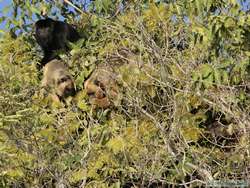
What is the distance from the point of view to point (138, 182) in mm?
5379

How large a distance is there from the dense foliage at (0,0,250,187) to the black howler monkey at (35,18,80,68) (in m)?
1.28

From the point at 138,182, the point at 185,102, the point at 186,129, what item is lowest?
the point at 138,182

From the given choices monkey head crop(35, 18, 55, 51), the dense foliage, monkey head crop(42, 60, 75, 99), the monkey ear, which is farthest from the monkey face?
the monkey ear

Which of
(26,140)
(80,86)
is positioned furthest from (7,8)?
(26,140)

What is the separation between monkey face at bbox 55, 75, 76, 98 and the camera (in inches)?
258

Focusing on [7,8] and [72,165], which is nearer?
[72,165]

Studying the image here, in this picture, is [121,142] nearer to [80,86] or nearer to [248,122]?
[248,122]

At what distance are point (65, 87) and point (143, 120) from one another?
1442mm

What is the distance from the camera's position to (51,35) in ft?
24.8

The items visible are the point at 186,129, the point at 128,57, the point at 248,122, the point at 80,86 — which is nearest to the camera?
the point at 248,122

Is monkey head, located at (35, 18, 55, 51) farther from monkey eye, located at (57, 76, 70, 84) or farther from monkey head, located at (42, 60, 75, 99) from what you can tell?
monkey eye, located at (57, 76, 70, 84)

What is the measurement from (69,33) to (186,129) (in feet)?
8.97

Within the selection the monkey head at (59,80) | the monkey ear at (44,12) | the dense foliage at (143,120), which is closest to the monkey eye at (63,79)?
the monkey head at (59,80)

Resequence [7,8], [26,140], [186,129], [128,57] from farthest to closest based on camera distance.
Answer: [7,8], [128,57], [186,129], [26,140]
